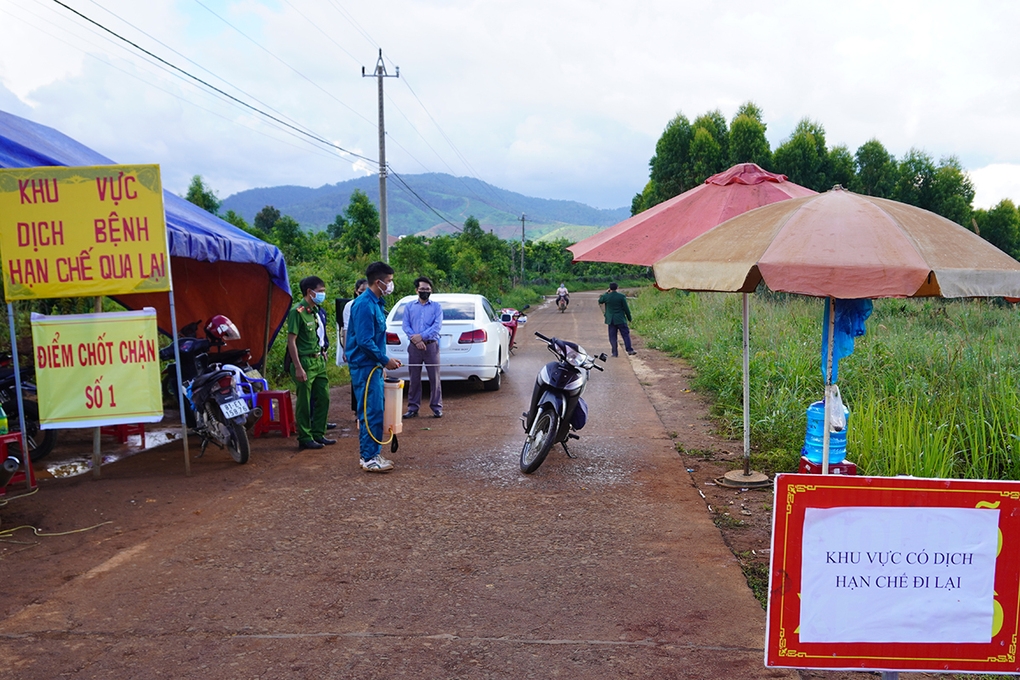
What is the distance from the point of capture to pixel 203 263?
9.52 m

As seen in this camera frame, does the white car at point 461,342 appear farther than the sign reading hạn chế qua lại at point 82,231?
Yes

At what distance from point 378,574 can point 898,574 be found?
281cm

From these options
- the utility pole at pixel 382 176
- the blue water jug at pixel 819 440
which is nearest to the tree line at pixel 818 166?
the utility pole at pixel 382 176

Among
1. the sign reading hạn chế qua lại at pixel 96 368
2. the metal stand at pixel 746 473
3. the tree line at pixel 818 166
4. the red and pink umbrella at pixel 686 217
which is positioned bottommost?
the metal stand at pixel 746 473

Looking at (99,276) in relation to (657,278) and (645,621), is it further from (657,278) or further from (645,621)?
(645,621)

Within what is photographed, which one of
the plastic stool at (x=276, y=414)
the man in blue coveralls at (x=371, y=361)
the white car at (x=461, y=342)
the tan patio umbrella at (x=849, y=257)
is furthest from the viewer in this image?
the white car at (x=461, y=342)

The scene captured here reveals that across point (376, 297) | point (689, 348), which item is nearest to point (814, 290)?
point (376, 297)

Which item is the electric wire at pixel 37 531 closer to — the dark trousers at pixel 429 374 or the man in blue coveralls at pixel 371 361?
the man in blue coveralls at pixel 371 361

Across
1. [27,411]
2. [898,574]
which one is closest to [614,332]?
[27,411]

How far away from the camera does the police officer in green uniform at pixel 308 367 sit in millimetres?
7551

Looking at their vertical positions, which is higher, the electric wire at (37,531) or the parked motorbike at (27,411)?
the parked motorbike at (27,411)

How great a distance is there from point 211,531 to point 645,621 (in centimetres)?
301

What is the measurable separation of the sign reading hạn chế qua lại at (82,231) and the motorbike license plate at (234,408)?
1.17 m

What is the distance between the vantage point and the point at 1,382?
22.4 ft
